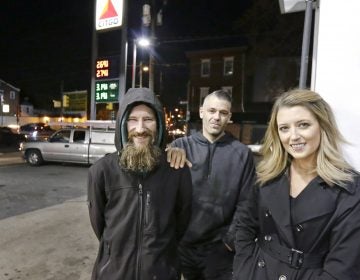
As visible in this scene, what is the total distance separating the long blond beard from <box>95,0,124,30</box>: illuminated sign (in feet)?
46.4

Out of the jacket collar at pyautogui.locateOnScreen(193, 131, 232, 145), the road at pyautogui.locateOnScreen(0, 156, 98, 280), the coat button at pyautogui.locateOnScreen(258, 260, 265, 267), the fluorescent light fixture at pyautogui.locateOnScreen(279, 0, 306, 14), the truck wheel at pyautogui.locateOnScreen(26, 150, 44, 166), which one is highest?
the fluorescent light fixture at pyautogui.locateOnScreen(279, 0, 306, 14)

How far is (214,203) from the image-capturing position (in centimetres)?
263

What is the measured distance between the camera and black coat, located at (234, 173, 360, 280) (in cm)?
151

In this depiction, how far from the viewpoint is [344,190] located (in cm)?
157

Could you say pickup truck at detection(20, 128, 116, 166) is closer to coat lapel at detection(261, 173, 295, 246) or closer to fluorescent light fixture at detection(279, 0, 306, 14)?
fluorescent light fixture at detection(279, 0, 306, 14)

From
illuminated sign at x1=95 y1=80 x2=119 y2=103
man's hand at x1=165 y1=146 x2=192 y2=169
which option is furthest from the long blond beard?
illuminated sign at x1=95 y1=80 x2=119 y2=103

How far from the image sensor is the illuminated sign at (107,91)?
14.5 metres

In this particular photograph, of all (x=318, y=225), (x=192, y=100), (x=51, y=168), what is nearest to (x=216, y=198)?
(x=318, y=225)

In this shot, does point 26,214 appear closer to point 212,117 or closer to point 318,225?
point 212,117

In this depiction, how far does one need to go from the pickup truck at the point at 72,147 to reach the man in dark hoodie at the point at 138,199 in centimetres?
1155

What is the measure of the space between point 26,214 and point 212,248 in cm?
548

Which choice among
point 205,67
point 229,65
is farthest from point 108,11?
point 205,67

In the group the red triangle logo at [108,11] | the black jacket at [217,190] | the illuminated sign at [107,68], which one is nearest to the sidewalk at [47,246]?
the black jacket at [217,190]

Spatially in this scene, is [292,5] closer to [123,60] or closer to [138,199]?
[138,199]
